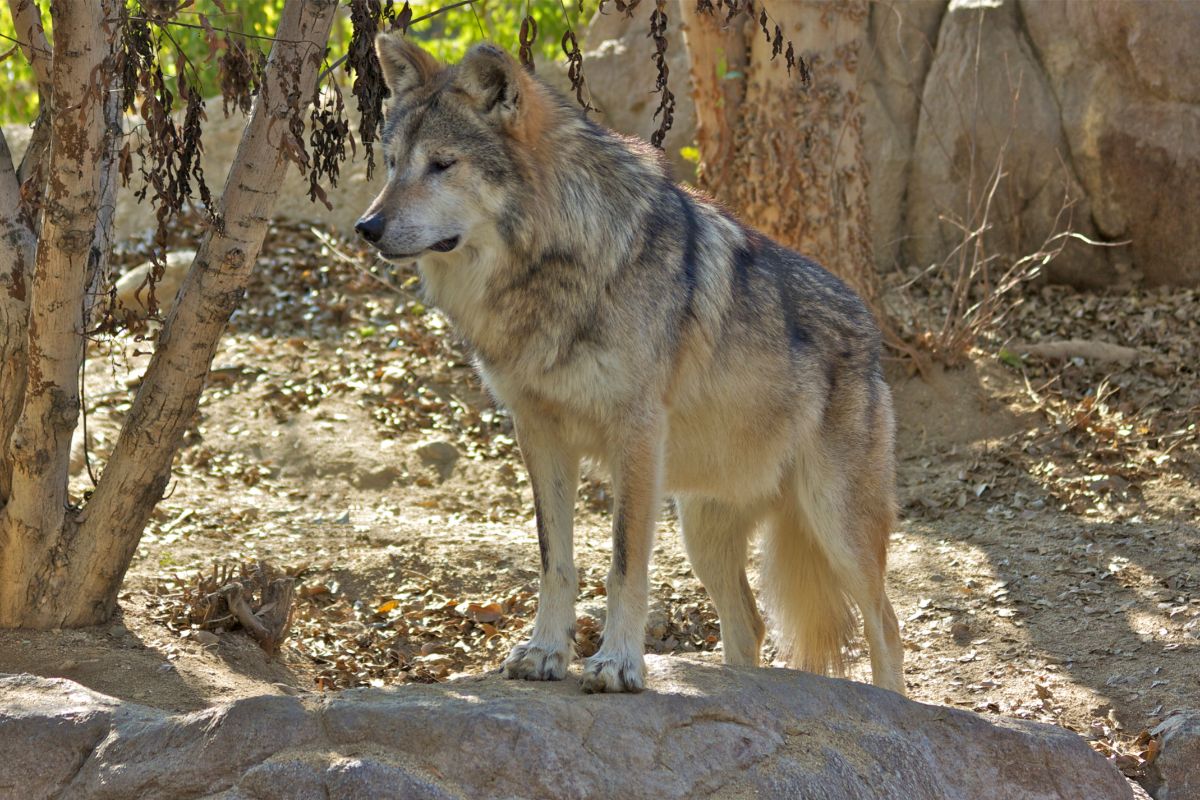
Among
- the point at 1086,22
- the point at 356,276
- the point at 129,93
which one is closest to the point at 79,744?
the point at 129,93

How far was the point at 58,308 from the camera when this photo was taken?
4512 millimetres

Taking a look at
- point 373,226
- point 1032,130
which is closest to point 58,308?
point 373,226

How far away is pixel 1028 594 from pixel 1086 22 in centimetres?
568

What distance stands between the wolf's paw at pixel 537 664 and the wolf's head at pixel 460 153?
4.69 ft

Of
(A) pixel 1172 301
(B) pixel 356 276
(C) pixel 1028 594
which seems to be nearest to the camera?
(C) pixel 1028 594

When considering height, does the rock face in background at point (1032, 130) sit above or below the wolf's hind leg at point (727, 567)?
above

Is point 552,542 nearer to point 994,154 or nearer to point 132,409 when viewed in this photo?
point 132,409

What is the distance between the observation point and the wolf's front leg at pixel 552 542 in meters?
4.38

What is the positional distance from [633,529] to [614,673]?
503mm

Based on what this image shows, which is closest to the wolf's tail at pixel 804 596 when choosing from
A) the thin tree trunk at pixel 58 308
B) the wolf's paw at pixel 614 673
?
the wolf's paw at pixel 614 673

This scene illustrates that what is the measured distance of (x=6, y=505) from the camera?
15.9 ft

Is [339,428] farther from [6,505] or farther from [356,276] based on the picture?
[6,505]

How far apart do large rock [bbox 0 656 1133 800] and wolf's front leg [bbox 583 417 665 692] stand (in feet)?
0.71

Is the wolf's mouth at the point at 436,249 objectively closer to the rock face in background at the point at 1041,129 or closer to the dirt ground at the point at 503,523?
the dirt ground at the point at 503,523
